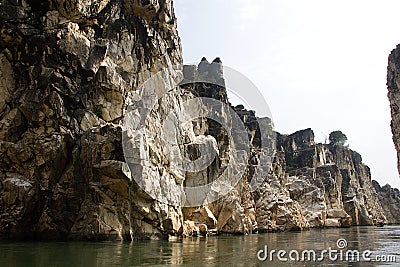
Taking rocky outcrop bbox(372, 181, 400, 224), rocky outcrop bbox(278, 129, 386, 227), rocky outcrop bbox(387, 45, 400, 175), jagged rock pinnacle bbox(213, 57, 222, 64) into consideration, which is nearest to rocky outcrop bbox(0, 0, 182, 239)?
rocky outcrop bbox(387, 45, 400, 175)

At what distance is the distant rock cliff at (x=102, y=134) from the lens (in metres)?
23.9

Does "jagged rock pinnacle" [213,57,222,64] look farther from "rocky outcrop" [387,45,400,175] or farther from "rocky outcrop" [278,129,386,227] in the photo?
"rocky outcrop" [387,45,400,175]

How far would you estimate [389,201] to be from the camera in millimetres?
103500

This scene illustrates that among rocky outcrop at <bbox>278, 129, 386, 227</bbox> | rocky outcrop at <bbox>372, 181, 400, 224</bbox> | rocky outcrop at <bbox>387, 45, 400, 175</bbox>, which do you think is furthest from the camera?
rocky outcrop at <bbox>372, 181, 400, 224</bbox>

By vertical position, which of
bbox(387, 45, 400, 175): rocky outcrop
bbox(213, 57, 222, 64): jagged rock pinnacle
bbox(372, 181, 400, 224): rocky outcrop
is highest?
bbox(213, 57, 222, 64): jagged rock pinnacle

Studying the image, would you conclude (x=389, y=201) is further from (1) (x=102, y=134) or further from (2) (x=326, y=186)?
(1) (x=102, y=134)

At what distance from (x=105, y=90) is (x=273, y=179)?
1337 inches

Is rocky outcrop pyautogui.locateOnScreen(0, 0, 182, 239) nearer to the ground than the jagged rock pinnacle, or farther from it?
nearer to the ground

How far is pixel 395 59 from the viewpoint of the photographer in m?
31.8
